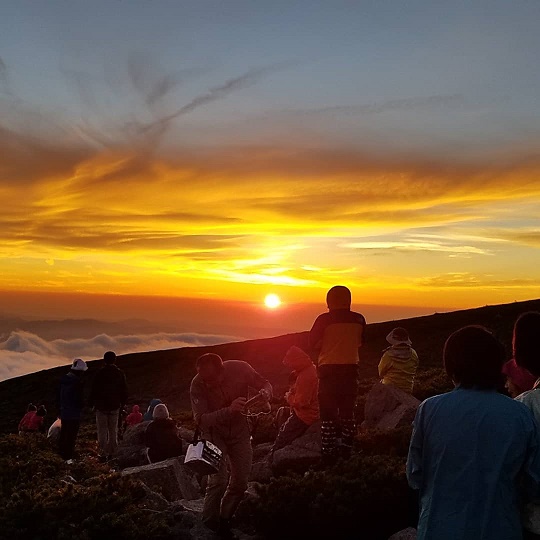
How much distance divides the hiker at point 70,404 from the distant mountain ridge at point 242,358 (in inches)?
568

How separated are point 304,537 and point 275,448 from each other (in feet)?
12.1

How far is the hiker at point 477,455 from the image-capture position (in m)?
3.78

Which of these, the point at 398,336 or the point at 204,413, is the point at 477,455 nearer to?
the point at 204,413

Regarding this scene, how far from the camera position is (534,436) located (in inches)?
150

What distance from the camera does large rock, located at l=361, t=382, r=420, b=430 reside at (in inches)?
487

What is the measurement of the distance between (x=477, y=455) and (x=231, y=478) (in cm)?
470

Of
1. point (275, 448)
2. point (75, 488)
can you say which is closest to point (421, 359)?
point (275, 448)

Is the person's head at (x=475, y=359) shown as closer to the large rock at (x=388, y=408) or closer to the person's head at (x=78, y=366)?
the large rock at (x=388, y=408)

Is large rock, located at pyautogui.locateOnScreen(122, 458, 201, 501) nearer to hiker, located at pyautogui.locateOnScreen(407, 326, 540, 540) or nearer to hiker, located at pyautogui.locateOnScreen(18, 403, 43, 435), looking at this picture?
hiker, located at pyautogui.locateOnScreen(407, 326, 540, 540)

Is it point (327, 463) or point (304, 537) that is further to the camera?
point (327, 463)

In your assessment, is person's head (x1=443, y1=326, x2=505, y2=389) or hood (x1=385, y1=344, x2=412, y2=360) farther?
hood (x1=385, y1=344, x2=412, y2=360)

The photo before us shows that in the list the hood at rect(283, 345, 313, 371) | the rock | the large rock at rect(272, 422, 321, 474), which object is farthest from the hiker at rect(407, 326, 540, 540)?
the hood at rect(283, 345, 313, 371)

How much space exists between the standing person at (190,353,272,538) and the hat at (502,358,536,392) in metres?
3.32

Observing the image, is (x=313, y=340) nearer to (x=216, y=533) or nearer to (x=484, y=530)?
(x=216, y=533)
